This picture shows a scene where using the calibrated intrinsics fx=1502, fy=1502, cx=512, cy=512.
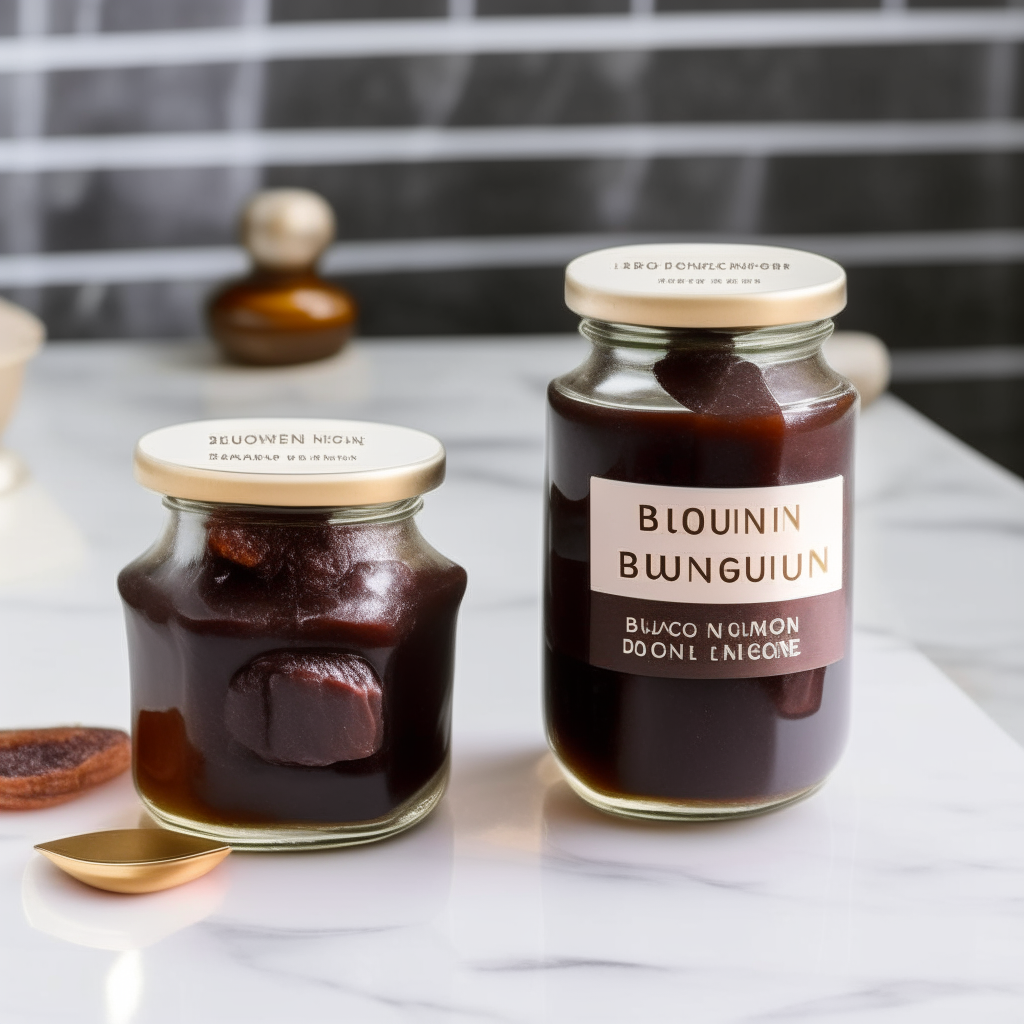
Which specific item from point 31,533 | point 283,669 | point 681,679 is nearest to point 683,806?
point 681,679

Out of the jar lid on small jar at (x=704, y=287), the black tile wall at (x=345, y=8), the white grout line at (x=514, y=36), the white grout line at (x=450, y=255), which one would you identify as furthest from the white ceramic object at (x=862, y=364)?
the jar lid on small jar at (x=704, y=287)

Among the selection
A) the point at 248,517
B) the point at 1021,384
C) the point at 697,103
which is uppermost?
the point at 697,103

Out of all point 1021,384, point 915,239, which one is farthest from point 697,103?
point 1021,384

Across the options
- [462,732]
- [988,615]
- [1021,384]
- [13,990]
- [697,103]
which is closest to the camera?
[13,990]

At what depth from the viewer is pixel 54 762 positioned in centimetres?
59

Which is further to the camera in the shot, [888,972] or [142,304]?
[142,304]

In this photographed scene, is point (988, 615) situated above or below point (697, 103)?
below

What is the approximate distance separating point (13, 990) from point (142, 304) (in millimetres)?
1147

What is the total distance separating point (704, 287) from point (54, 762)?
1.03 ft

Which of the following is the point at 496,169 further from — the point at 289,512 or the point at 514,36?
the point at 289,512

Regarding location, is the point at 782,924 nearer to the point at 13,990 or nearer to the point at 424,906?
the point at 424,906

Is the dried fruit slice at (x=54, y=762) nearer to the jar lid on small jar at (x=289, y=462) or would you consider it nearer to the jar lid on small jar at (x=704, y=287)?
the jar lid on small jar at (x=289, y=462)

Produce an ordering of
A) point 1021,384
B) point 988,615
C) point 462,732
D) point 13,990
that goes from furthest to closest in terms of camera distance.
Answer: point 1021,384
point 988,615
point 462,732
point 13,990

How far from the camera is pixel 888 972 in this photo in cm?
47
